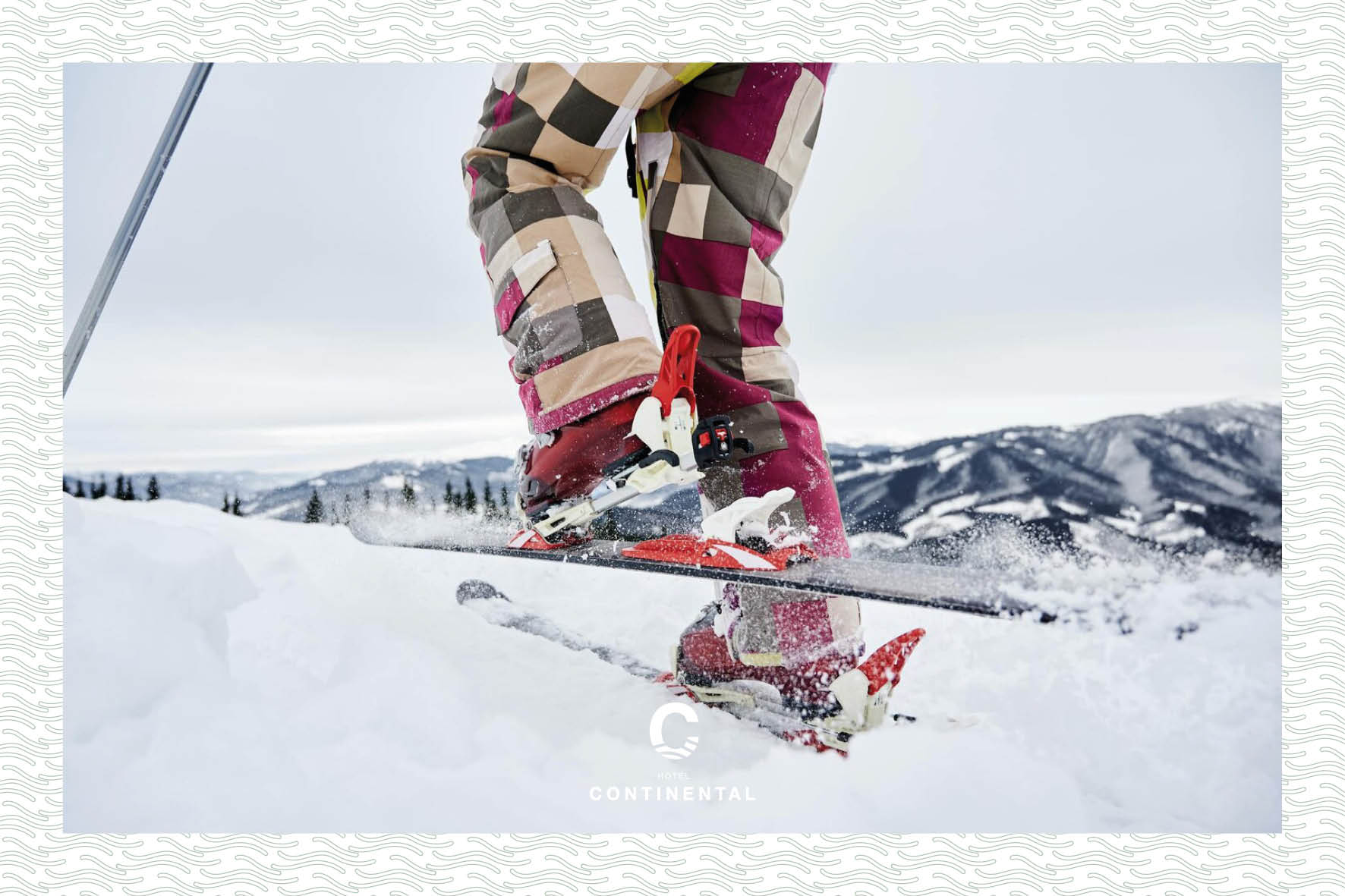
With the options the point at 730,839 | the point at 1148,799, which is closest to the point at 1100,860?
the point at 1148,799

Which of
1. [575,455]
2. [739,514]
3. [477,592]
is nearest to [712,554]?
[739,514]

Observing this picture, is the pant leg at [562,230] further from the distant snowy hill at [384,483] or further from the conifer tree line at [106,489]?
the conifer tree line at [106,489]

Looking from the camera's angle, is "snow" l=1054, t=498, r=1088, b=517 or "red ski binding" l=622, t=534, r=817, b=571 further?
"snow" l=1054, t=498, r=1088, b=517

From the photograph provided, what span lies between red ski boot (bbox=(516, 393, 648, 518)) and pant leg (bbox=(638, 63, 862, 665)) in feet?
0.38

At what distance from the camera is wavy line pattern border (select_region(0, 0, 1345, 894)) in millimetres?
506

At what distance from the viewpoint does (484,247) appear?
24.5 inches

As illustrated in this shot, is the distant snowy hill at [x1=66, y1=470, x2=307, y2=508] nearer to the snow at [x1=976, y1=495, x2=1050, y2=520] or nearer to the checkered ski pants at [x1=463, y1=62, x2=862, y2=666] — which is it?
the checkered ski pants at [x1=463, y1=62, x2=862, y2=666]

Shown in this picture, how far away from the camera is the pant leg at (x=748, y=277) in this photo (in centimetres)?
64

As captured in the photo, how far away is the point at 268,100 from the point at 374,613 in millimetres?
496

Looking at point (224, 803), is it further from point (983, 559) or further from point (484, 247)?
point (983, 559)

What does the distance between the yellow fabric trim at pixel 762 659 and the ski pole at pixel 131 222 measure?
633mm

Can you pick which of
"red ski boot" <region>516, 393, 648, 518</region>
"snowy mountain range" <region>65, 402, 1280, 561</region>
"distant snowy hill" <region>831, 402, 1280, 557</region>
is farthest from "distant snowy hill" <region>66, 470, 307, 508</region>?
"distant snowy hill" <region>831, 402, 1280, 557</region>

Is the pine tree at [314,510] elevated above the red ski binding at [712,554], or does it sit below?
above

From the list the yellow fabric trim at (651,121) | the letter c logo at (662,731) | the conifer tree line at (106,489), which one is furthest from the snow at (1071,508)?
the conifer tree line at (106,489)
